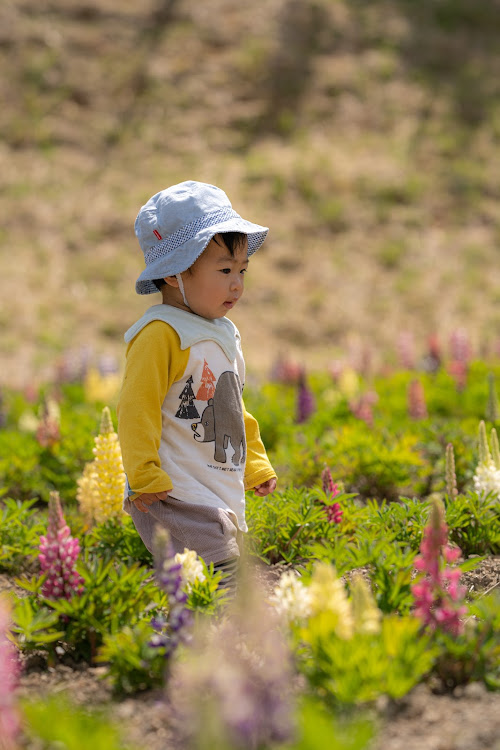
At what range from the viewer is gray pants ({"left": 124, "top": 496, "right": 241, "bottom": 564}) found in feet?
9.78

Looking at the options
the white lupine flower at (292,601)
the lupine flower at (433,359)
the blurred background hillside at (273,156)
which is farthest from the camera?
the blurred background hillside at (273,156)

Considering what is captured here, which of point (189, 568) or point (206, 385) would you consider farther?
point (206, 385)

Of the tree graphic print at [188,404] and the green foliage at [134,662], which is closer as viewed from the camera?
the green foliage at [134,662]

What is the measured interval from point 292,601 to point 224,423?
90 centimetres

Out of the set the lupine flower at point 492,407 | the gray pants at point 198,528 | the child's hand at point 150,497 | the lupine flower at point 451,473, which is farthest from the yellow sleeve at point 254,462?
the lupine flower at point 492,407

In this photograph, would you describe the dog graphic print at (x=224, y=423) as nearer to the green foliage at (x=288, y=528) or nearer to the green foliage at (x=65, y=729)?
the green foliage at (x=288, y=528)

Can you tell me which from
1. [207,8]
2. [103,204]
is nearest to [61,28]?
[207,8]

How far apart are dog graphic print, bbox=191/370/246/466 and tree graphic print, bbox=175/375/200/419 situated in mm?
40

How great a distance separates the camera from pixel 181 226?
308cm

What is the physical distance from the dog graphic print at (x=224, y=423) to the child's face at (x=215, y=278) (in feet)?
0.99

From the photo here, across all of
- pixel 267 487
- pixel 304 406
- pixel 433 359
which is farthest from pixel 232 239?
pixel 433 359

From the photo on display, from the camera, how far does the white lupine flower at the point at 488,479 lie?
3.75m

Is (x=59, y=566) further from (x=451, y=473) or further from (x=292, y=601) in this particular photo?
(x=451, y=473)

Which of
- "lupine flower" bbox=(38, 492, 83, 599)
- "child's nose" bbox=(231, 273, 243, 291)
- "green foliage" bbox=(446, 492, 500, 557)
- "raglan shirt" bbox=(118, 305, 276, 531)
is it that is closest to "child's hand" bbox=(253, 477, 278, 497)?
"raglan shirt" bbox=(118, 305, 276, 531)
